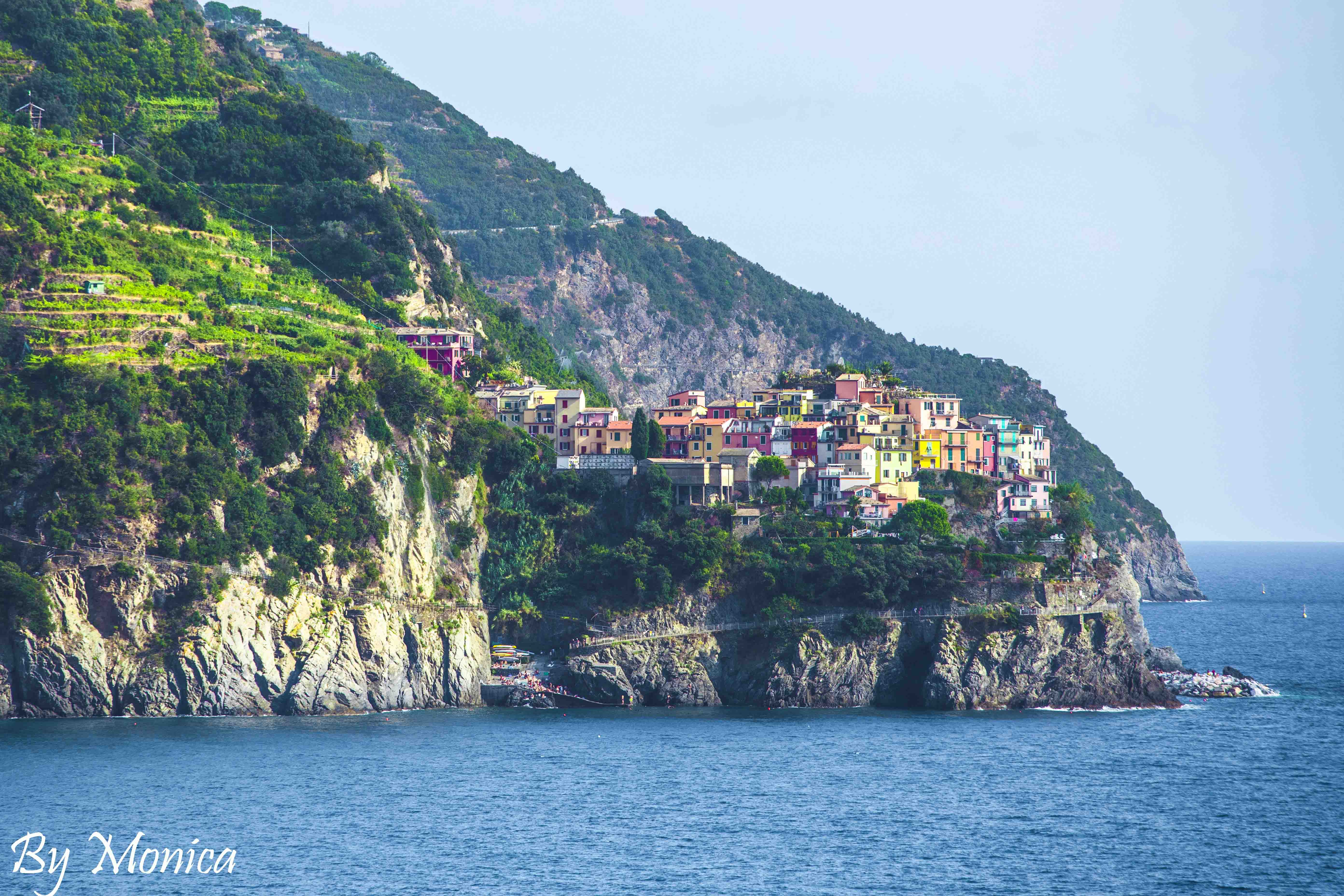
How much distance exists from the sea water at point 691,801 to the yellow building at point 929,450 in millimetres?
26584

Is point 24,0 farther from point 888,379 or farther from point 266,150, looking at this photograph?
point 888,379

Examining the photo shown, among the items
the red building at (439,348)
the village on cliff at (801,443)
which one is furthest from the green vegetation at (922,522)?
the red building at (439,348)

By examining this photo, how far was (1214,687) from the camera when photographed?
11362 cm

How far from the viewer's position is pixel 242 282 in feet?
385

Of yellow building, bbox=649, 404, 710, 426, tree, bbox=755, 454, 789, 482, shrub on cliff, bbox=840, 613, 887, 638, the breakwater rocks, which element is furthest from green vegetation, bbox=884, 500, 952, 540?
yellow building, bbox=649, 404, 710, 426

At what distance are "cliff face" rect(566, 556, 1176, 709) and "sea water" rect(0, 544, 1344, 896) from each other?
188cm

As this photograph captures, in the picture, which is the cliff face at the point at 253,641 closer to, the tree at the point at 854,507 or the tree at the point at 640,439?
the tree at the point at 640,439

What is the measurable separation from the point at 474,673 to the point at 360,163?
54338 mm

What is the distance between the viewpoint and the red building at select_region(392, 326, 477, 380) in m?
124

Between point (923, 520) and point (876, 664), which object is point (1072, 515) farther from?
point (876, 664)

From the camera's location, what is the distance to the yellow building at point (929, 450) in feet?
405

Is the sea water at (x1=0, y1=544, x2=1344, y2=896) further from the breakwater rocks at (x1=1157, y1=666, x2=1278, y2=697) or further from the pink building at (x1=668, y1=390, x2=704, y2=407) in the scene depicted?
the pink building at (x1=668, y1=390, x2=704, y2=407)

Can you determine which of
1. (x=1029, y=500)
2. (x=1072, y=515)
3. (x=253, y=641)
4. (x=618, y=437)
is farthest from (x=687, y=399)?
(x=253, y=641)

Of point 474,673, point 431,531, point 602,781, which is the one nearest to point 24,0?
point 431,531
